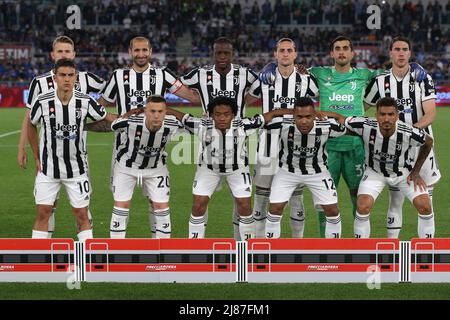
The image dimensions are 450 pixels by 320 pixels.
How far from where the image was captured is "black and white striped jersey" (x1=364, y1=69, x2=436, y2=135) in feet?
27.5

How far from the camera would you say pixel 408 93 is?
8375 mm

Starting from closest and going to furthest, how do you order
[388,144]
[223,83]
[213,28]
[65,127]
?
[65,127], [388,144], [223,83], [213,28]

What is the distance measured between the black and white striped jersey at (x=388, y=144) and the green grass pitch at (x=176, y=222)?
4.53 ft

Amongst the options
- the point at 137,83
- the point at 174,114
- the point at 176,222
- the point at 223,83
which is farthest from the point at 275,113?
the point at 176,222

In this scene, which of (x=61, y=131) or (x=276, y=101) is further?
→ (x=276, y=101)

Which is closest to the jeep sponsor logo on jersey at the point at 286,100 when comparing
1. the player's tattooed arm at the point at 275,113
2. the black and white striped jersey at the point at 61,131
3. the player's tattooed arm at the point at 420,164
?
the player's tattooed arm at the point at 275,113

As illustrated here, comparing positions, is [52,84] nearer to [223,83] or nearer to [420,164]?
[223,83]

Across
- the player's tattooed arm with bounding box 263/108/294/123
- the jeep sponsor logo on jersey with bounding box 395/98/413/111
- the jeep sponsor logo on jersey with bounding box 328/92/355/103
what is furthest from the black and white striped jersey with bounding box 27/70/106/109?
the jeep sponsor logo on jersey with bounding box 395/98/413/111

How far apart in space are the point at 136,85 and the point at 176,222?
9.19 feet

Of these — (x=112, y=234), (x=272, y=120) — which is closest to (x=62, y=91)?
(x=112, y=234)

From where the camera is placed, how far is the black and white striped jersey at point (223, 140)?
8148mm

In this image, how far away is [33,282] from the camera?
731cm

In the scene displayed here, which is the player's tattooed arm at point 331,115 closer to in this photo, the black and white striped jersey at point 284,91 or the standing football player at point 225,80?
the black and white striped jersey at point 284,91

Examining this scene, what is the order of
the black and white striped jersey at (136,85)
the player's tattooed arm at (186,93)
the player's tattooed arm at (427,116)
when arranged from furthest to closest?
1. the player's tattooed arm at (186,93)
2. the black and white striped jersey at (136,85)
3. the player's tattooed arm at (427,116)
